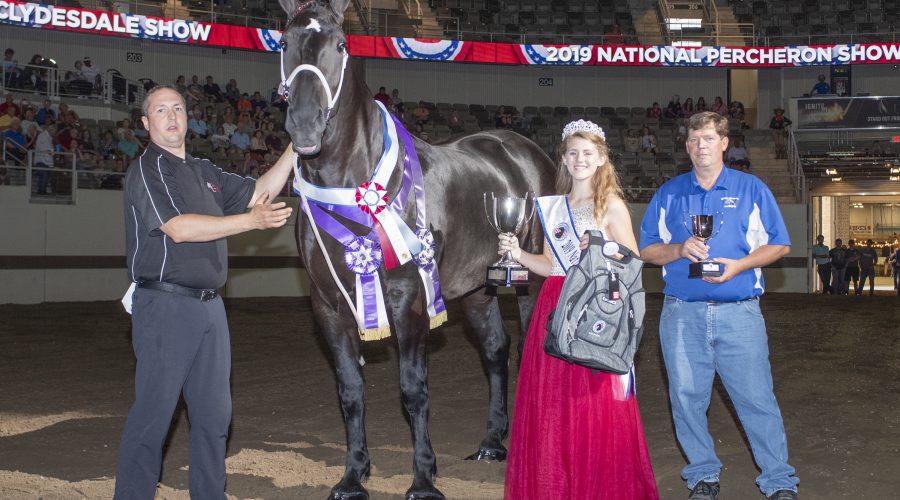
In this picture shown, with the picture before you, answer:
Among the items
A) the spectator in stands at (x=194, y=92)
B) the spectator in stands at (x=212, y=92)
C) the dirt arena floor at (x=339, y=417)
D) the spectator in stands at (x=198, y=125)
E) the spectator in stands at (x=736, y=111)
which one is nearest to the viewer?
the dirt arena floor at (x=339, y=417)

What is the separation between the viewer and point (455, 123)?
2758 cm

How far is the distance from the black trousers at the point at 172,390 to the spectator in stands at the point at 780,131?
2554cm

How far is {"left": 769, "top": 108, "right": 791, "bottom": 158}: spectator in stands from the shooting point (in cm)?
A: 2689

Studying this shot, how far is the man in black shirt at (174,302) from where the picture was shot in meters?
3.92

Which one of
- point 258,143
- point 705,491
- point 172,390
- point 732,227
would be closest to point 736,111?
point 258,143

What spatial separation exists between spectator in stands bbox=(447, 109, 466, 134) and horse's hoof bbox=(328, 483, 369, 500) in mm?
23002

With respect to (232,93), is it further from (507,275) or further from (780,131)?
(507,275)

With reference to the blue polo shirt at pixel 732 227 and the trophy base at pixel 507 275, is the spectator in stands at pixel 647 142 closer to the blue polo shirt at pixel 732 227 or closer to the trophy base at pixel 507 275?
the blue polo shirt at pixel 732 227

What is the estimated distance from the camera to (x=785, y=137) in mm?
26781

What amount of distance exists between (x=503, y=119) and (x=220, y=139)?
1018 cm

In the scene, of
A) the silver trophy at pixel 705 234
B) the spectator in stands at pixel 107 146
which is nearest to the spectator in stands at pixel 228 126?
the spectator in stands at pixel 107 146

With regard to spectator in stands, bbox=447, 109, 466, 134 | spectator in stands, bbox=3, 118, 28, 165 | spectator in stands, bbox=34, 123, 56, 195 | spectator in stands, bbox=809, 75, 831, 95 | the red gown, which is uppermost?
spectator in stands, bbox=809, 75, 831, 95

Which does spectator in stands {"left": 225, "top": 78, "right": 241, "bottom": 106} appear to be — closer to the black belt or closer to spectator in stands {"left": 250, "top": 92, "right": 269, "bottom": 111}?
spectator in stands {"left": 250, "top": 92, "right": 269, "bottom": 111}

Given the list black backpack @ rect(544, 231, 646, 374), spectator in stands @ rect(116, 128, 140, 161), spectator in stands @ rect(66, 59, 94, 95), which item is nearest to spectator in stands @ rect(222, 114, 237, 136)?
→ spectator in stands @ rect(66, 59, 94, 95)
